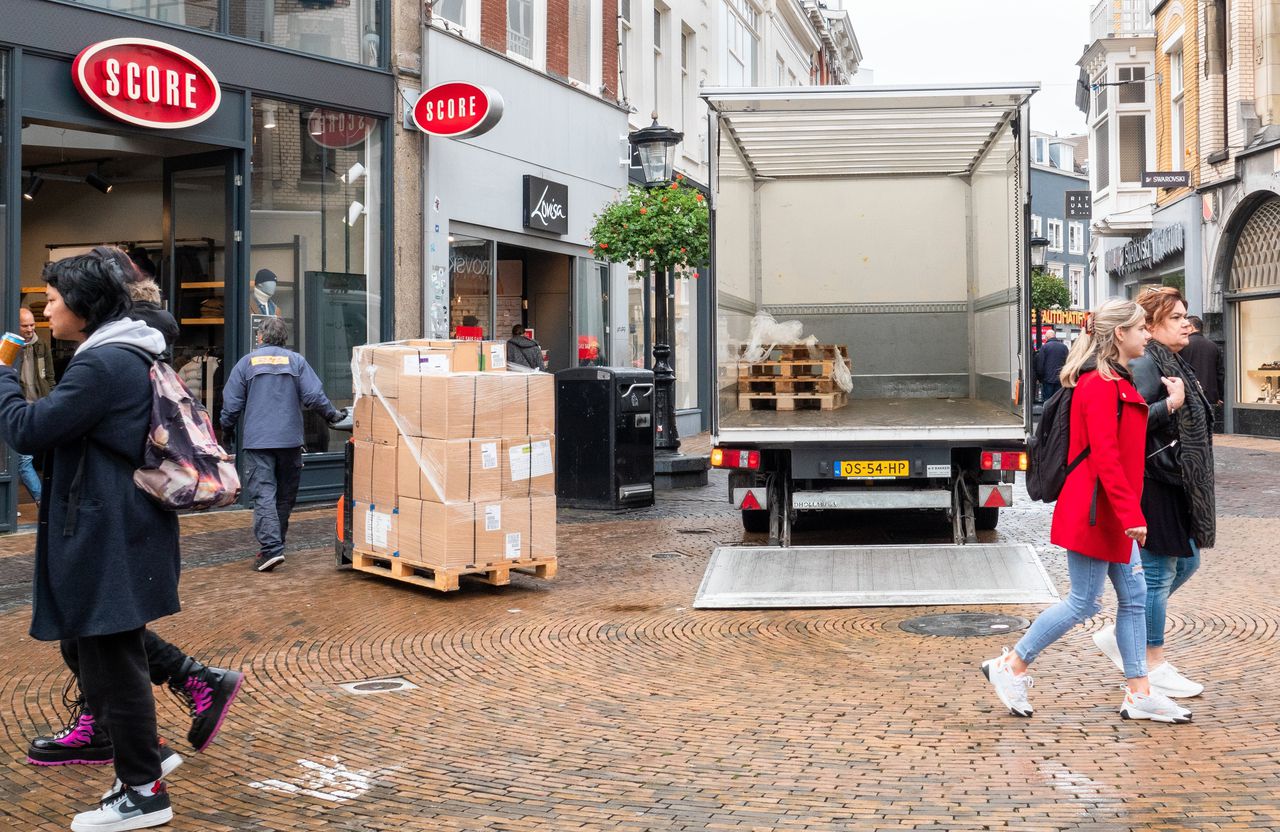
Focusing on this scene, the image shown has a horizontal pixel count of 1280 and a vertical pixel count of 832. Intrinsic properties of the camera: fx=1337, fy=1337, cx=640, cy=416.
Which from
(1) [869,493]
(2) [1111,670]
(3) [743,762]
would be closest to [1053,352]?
(1) [869,493]

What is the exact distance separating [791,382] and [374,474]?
4.63 metres

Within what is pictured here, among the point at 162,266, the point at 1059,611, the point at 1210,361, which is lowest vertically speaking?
the point at 1059,611

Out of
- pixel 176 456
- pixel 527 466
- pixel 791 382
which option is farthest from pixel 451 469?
pixel 791 382

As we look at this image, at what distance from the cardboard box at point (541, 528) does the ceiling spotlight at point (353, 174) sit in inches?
258

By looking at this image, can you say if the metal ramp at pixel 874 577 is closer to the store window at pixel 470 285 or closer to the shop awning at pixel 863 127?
the shop awning at pixel 863 127

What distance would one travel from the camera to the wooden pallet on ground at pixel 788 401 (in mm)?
11773

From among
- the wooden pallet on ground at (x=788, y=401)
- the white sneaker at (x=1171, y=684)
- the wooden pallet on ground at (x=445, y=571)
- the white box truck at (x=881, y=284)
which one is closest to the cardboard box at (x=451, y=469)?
the wooden pallet on ground at (x=445, y=571)

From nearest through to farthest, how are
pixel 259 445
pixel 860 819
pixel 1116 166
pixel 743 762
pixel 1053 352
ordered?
pixel 860 819
pixel 743 762
pixel 259 445
pixel 1053 352
pixel 1116 166

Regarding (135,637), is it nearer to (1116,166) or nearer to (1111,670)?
(1111,670)

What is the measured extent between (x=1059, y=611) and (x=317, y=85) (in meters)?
10.0

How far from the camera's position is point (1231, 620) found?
23.1ft

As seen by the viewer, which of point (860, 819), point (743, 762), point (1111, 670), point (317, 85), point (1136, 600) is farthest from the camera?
point (317, 85)

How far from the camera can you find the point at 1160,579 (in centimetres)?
548

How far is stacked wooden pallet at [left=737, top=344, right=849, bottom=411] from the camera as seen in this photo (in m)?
11.8
